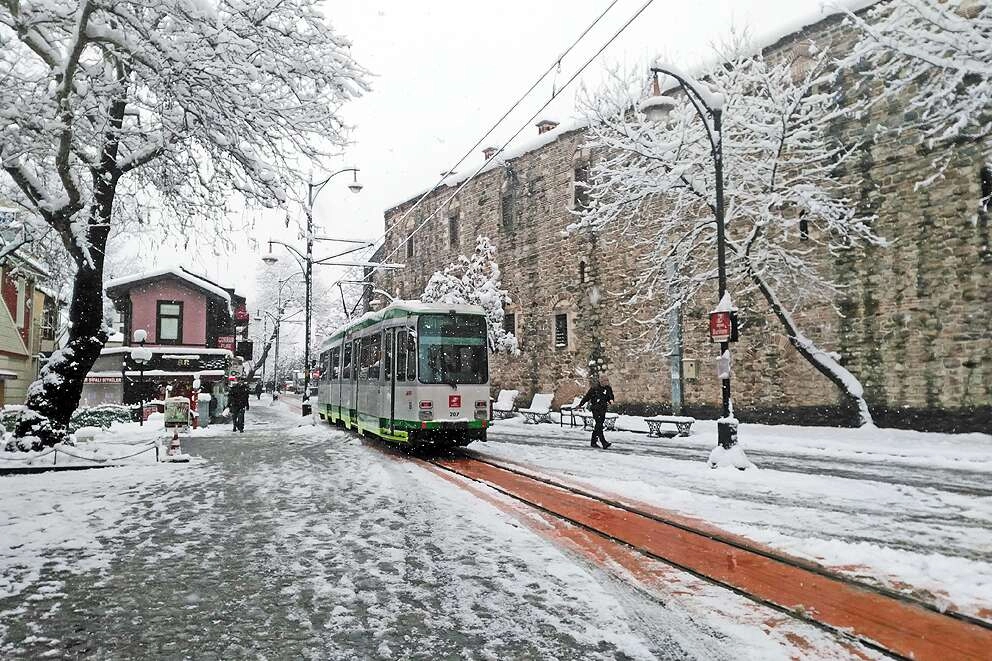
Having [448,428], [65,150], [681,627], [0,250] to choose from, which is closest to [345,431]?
[448,428]

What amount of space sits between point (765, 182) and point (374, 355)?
1132 cm

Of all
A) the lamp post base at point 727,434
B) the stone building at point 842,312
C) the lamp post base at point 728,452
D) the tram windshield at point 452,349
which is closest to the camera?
the lamp post base at point 728,452

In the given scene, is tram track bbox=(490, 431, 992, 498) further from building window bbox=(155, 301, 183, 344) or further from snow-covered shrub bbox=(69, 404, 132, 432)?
building window bbox=(155, 301, 183, 344)

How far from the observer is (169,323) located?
110 ft

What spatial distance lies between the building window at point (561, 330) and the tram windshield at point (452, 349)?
14.1 metres

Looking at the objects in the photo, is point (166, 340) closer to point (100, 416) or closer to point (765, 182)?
point (100, 416)

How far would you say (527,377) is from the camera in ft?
99.9

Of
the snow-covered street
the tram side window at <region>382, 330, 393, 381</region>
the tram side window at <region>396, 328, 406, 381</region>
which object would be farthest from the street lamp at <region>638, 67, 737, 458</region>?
the tram side window at <region>382, 330, 393, 381</region>

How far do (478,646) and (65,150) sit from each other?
9041 mm

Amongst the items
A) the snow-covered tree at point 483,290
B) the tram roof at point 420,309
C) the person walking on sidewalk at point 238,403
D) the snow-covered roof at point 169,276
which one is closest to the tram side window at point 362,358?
the tram roof at point 420,309

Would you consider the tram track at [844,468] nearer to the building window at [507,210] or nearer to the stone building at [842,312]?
the stone building at [842,312]

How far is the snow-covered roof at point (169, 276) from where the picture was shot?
32.2 meters

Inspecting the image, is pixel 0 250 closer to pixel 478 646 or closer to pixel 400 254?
pixel 478 646

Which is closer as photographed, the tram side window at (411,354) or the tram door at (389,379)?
the tram side window at (411,354)
